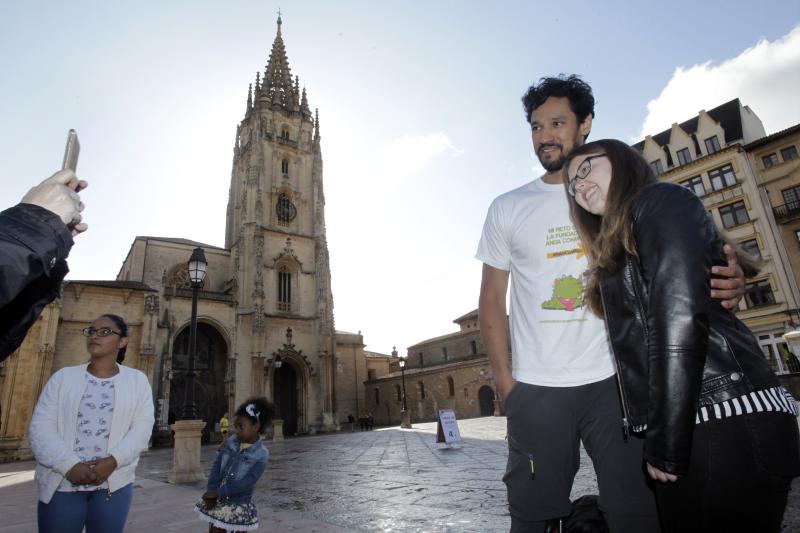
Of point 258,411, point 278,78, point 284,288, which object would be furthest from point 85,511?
point 278,78

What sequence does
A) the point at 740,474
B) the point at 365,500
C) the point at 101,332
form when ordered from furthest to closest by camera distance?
1. the point at 365,500
2. the point at 101,332
3. the point at 740,474

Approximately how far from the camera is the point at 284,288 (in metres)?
34.2

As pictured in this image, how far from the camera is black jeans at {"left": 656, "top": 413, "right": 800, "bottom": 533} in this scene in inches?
51.8

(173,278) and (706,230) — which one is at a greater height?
(173,278)

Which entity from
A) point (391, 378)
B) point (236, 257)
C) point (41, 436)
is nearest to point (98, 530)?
point (41, 436)

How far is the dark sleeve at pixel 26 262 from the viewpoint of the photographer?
1129 mm

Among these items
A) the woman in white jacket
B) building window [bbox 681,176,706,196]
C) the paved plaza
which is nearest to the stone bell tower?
the paved plaza

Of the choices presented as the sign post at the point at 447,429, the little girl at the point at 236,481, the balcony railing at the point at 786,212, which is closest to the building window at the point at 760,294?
the balcony railing at the point at 786,212

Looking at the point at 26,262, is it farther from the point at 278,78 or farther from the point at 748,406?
the point at 278,78

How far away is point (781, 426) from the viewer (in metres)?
1.36

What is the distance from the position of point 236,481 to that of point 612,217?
3.17 meters

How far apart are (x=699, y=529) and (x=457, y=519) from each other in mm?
3167

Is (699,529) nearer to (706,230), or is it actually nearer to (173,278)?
(706,230)

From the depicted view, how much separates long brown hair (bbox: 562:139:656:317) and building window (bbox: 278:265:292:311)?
32.9 meters
